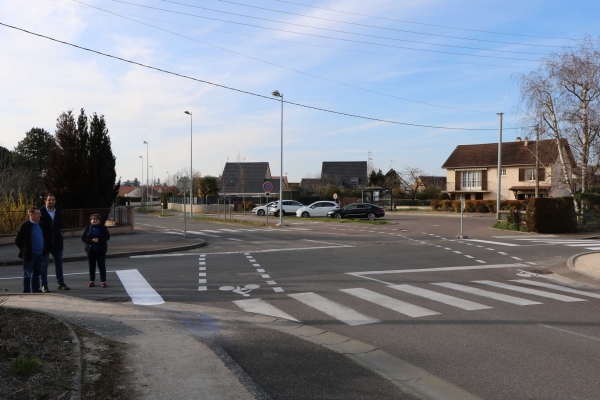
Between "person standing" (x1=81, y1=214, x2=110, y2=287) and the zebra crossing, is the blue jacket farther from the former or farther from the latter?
the zebra crossing

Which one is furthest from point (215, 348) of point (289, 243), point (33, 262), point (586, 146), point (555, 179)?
point (555, 179)

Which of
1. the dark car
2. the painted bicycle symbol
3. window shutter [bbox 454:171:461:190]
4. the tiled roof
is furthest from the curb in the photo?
window shutter [bbox 454:171:461:190]

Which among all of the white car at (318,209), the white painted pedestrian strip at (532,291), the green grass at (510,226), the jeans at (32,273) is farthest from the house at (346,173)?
the jeans at (32,273)

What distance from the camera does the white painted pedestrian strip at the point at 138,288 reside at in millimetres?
9633

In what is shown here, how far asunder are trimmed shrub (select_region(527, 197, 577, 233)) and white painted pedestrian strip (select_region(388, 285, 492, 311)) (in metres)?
19.4

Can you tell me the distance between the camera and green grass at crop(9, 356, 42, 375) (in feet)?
15.4

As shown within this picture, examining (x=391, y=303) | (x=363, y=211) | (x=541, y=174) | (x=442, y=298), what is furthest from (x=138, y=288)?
(x=541, y=174)

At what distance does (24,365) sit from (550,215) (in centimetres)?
2784

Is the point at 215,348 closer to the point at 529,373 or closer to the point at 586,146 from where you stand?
the point at 529,373

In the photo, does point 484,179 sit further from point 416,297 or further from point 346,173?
point 416,297

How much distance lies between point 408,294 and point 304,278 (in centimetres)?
291

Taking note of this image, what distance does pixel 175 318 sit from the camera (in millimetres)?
8039

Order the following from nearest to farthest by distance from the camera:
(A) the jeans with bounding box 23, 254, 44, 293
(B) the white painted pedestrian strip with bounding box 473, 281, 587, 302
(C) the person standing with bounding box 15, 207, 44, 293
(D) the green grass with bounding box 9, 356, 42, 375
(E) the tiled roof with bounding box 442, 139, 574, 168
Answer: (D) the green grass with bounding box 9, 356, 42, 375
(B) the white painted pedestrian strip with bounding box 473, 281, 587, 302
(C) the person standing with bounding box 15, 207, 44, 293
(A) the jeans with bounding box 23, 254, 44, 293
(E) the tiled roof with bounding box 442, 139, 574, 168

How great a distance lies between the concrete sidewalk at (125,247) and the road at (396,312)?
124 cm
